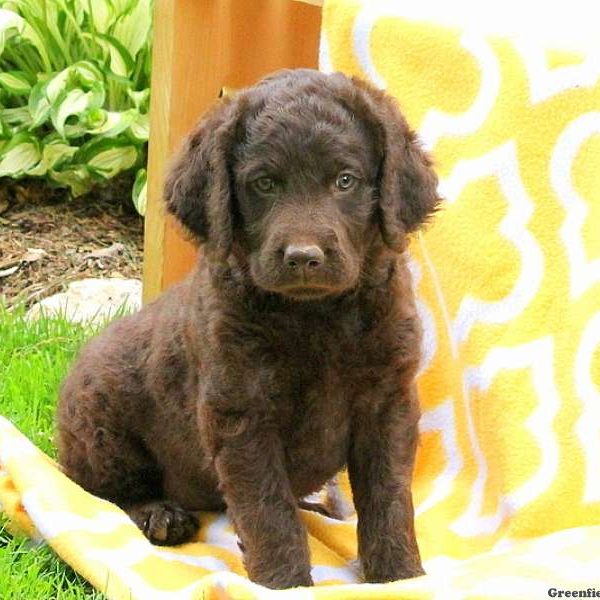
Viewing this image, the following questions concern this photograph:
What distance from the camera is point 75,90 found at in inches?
249

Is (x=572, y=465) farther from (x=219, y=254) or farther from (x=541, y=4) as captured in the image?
(x=541, y=4)

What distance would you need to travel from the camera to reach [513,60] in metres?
4.05

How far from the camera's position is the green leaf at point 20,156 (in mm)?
6344

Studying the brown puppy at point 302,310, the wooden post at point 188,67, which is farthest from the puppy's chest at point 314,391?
the wooden post at point 188,67

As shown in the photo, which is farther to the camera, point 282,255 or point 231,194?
point 231,194

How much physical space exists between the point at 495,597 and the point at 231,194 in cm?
117

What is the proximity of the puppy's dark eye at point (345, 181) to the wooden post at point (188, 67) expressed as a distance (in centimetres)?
154

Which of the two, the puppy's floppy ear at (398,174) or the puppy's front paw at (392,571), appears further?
the puppy's front paw at (392,571)

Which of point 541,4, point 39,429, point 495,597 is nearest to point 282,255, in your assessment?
point 495,597

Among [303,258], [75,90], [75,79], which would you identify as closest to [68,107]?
[75,90]

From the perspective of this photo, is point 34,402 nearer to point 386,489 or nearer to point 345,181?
point 386,489

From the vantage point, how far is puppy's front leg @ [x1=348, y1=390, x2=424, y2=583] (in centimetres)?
325

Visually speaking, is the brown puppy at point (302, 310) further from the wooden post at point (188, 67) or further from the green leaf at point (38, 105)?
the green leaf at point (38, 105)

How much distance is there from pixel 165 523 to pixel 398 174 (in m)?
1.27
